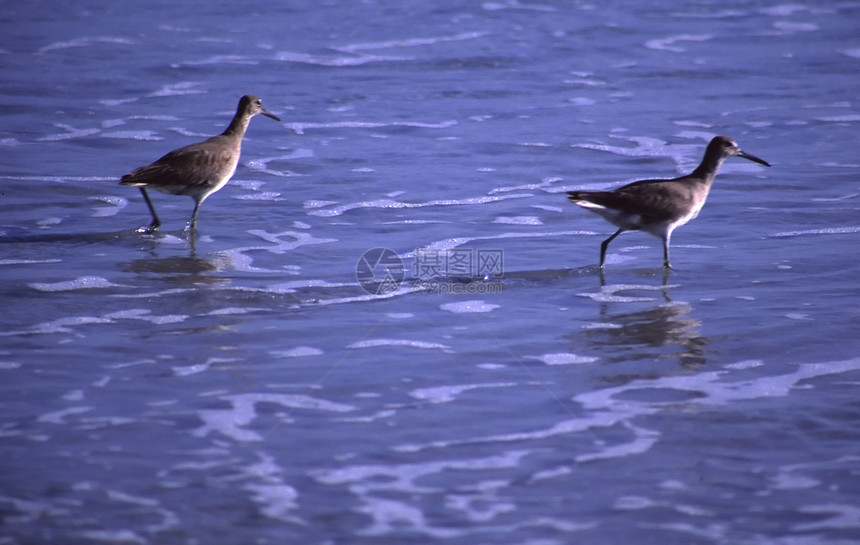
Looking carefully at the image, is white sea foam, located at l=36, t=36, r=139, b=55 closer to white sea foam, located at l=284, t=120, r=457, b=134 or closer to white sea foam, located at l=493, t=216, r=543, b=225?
white sea foam, located at l=284, t=120, r=457, b=134

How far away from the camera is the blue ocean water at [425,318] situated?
4.25m

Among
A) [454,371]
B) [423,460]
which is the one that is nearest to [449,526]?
[423,460]

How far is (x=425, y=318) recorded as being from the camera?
6609mm

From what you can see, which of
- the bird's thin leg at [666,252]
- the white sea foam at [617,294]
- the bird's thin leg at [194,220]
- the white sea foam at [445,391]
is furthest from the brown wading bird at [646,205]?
the bird's thin leg at [194,220]

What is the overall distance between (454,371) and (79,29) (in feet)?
48.4

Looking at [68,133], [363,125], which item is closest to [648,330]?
[363,125]

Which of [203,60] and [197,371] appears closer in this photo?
[197,371]

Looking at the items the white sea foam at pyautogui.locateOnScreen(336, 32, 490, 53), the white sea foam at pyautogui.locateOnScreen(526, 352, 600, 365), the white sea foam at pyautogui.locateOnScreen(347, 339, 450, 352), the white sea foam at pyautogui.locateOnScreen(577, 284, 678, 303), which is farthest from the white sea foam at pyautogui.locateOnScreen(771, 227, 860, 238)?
the white sea foam at pyautogui.locateOnScreen(336, 32, 490, 53)

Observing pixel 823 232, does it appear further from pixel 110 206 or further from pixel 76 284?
pixel 110 206

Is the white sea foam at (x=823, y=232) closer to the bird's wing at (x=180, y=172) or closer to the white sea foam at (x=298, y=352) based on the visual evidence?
the white sea foam at (x=298, y=352)

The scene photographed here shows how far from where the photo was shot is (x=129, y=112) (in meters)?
12.8

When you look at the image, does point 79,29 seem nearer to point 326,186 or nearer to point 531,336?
point 326,186

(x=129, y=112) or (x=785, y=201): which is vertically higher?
(x=129, y=112)

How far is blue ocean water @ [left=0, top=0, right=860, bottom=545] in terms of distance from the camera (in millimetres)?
4254
